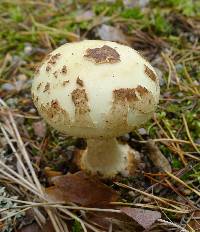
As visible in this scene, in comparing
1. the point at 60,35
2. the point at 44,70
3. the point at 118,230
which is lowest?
the point at 118,230

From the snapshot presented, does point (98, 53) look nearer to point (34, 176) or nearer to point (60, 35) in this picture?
point (34, 176)

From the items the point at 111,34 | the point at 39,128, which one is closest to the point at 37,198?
the point at 39,128

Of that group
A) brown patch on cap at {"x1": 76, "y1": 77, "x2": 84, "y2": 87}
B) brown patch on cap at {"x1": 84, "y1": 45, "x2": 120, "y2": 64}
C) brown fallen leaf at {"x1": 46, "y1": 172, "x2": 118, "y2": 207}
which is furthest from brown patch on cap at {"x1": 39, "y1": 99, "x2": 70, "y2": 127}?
brown fallen leaf at {"x1": 46, "y1": 172, "x2": 118, "y2": 207}

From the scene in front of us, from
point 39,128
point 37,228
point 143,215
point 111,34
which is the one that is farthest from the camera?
point 111,34

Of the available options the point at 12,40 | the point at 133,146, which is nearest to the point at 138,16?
the point at 12,40

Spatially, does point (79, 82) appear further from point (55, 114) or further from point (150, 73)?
point (150, 73)

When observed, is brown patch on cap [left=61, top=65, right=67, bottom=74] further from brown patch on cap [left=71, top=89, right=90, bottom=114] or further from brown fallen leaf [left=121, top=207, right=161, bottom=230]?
brown fallen leaf [left=121, top=207, right=161, bottom=230]
